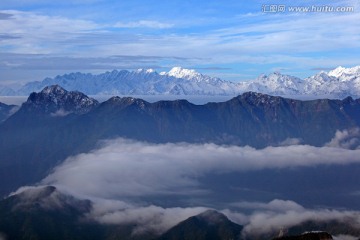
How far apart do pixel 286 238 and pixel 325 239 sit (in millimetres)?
9168

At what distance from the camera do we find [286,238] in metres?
131

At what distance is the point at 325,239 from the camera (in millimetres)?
127625
